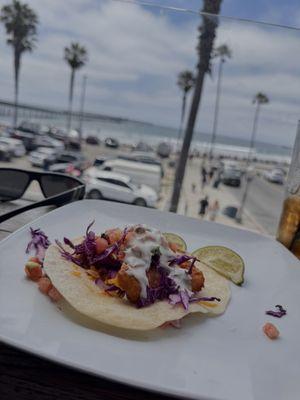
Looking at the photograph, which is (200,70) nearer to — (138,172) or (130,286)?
(130,286)

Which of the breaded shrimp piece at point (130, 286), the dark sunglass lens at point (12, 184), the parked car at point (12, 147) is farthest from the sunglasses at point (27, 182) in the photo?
the parked car at point (12, 147)

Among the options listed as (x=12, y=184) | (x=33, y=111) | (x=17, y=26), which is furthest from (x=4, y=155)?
(x=17, y=26)

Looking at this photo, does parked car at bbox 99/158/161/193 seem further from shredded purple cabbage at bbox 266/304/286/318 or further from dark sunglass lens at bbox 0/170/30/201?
shredded purple cabbage at bbox 266/304/286/318

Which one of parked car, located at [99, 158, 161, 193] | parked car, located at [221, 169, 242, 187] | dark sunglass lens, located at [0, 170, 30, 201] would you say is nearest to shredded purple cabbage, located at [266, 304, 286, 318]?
dark sunglass lens, located at [0, 170, 30, 201]

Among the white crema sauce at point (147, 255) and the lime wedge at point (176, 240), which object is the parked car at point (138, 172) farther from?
the white crema sauce at point (147, 255)

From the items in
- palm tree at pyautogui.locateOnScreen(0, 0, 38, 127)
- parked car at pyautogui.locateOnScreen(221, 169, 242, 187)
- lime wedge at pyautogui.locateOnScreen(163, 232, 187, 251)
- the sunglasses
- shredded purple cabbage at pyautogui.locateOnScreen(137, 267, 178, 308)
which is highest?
palm tree at pyautogui.locateOnScreen(0, 0, 38, 127)

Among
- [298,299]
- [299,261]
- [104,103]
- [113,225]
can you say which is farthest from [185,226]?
[104,103]
